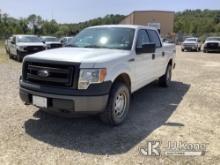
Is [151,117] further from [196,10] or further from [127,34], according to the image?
[196,10]

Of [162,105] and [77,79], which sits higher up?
[77,79]

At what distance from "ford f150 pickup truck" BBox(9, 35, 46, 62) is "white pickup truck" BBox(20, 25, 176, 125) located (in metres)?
10.7

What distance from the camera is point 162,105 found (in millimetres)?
6605

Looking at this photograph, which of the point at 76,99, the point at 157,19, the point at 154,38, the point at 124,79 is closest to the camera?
the point at 76,99

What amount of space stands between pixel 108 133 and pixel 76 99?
907mm

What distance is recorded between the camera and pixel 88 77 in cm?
433

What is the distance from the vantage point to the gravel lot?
12.7 feet

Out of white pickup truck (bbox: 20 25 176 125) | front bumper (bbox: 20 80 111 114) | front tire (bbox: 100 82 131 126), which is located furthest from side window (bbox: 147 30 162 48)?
front bumper (bbox: 20 80 111 114)

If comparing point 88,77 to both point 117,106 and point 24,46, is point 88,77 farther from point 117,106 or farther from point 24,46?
point 24,46

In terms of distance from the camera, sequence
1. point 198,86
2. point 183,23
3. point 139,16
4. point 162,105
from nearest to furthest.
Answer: point 162,105
point 198,86
point 139,16
point 183,23

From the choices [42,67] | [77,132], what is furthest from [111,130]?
[42,67]

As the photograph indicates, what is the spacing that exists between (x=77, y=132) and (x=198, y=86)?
5.62 metres

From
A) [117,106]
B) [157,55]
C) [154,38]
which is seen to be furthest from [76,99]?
[154,38]

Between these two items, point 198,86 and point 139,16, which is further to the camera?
point 139,16
